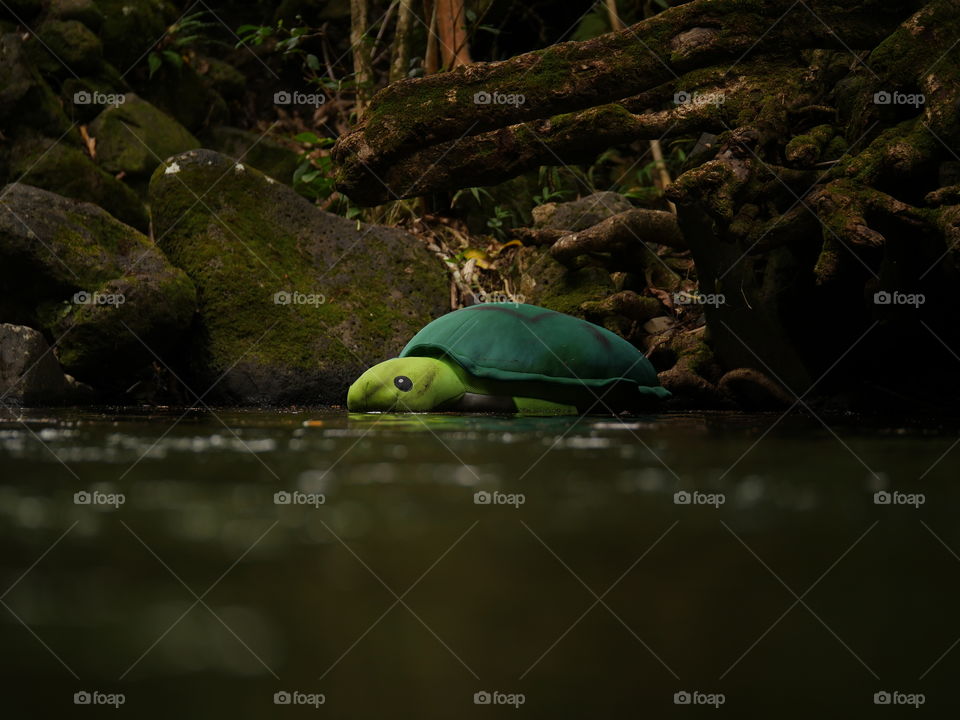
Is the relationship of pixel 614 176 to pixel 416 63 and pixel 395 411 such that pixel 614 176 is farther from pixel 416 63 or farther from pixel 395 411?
pixel 395 411

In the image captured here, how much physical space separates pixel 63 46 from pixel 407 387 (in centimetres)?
629

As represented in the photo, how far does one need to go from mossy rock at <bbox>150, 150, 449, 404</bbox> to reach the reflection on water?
12.2ft

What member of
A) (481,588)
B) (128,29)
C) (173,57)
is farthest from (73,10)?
(481,588)

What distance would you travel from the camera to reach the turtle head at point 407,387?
4770 mm

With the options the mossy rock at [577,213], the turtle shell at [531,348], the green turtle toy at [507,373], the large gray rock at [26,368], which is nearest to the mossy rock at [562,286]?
the mossy rock at [577,213]

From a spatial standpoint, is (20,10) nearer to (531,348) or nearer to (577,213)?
(577,213)

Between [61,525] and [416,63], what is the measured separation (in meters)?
8.83

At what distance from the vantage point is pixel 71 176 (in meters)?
7.93

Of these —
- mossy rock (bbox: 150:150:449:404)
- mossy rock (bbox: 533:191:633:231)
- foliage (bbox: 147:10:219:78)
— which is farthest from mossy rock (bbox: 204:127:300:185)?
mossy rock (bbox: 150:150:449:404)

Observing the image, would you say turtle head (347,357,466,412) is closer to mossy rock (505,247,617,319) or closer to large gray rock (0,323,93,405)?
large gray rock (0,323,93,405)

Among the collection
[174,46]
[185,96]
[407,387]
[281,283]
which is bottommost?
[407,387]

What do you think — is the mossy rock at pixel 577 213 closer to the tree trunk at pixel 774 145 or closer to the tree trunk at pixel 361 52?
the tree trunk at pixel 774 145

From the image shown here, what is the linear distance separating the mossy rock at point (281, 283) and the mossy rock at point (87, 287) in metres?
0.30

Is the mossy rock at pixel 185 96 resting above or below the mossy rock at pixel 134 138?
above
